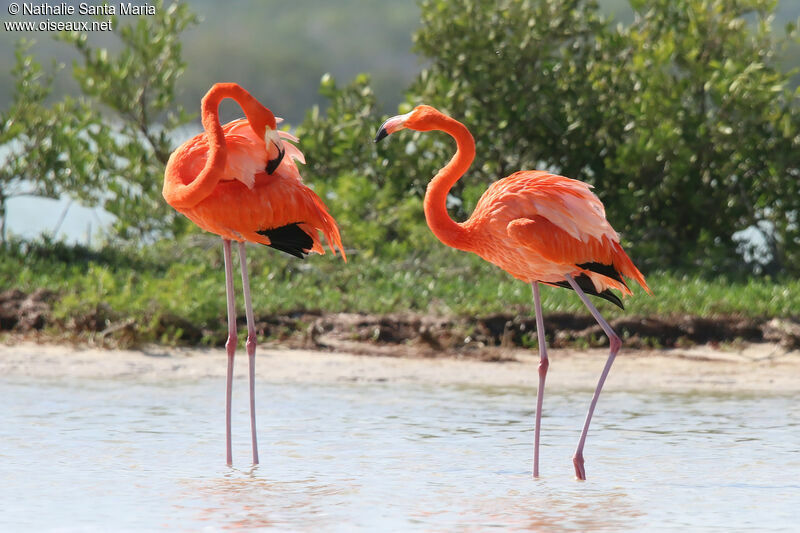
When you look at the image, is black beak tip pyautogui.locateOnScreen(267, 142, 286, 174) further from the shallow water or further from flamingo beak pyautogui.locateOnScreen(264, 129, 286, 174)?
the shallow water

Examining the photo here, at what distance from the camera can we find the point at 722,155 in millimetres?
9219

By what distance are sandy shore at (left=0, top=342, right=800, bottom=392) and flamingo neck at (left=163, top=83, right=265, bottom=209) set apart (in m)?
2.30

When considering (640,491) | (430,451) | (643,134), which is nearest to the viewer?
(640,491)

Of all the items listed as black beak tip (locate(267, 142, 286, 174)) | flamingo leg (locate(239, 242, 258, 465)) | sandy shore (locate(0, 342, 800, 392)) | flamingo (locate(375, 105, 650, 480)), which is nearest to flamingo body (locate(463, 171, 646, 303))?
flamingo (locate(375, 105, 650, 480))

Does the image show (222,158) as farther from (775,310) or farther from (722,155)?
(722,155)

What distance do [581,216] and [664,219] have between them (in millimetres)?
4920

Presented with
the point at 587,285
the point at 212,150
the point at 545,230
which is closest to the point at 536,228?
the point at 545,230

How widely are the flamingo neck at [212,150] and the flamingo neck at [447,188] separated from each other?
740 millimetres

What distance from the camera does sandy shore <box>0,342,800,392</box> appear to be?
672 centimetres

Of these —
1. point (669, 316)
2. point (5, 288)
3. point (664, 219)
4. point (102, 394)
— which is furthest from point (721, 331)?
point (5, 288)

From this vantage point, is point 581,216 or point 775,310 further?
point 775,310

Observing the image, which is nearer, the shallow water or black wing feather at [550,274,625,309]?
the shallow water

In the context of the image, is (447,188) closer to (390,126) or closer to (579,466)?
(390,126)

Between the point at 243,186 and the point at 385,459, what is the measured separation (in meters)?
1.32
